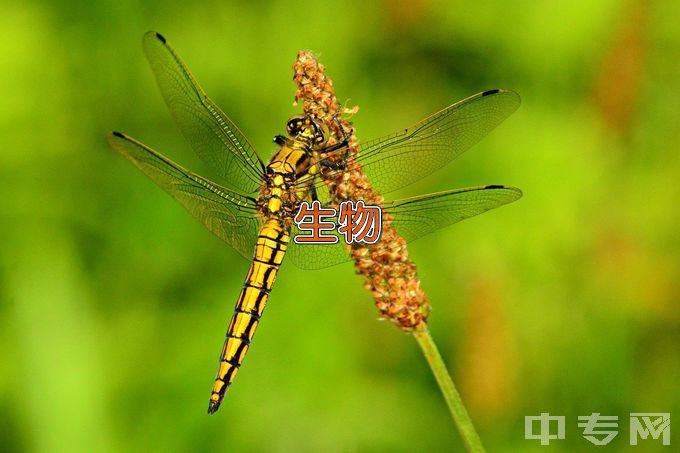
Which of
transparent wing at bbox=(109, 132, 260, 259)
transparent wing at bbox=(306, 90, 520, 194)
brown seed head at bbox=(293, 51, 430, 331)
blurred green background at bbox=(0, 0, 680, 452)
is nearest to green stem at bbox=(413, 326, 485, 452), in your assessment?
brown seed head at bbox=(293, 51, 430, 331)

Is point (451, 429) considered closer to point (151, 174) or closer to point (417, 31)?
point (151, 174)

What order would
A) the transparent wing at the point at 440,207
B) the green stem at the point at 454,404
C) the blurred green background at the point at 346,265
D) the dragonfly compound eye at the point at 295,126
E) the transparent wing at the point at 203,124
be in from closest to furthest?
1. the green stem at the point at 454,404
2. the transparent wing at the point at 440,207
3. the dragonfly compound eye at the point at 295,126
4. the transparent wing at the point at 203,124
5. the blurred green background at the point at 346,265

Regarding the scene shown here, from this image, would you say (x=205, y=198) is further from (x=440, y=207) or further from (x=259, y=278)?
(x=440, y=207)

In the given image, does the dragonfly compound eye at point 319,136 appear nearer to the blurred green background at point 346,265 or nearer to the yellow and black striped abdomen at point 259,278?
the yellow and black striped abdomen at point 259,278

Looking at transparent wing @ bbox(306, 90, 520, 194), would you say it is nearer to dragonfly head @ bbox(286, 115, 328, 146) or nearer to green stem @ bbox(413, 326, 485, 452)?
dragonfly head @ bbox(286, 115, 328, 146)

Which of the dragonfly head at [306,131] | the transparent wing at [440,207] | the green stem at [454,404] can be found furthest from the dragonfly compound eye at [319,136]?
the green stem at [454,404]

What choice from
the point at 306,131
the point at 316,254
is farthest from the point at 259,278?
the point at 306,131
